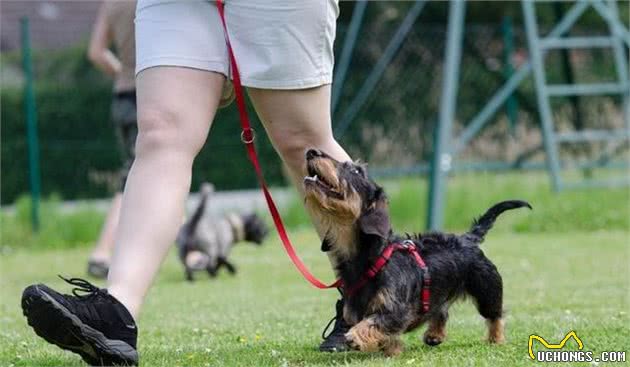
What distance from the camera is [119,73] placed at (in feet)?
28.9

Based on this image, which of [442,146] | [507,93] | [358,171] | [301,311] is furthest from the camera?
[507,93]

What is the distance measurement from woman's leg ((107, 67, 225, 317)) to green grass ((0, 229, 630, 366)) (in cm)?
42

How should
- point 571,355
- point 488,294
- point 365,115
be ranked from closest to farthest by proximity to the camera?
point 571,355
point 488,294
point 365,115

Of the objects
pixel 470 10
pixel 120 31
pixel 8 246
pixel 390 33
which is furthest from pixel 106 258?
pixel 470 10

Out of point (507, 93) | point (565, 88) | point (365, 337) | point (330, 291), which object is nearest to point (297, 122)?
point (365, 337)

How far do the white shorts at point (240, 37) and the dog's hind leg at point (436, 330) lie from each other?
113 cm

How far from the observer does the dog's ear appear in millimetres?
4559

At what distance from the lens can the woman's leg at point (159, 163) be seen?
4371mm

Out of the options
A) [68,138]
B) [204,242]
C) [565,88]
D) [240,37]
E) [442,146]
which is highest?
[240,37]

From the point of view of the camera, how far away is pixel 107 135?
1357cm

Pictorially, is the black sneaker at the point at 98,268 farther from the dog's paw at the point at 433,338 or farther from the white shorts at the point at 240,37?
the white shorts at the point at 240,37

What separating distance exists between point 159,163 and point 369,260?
81 cm

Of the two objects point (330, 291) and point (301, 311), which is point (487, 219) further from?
point (330, 291)

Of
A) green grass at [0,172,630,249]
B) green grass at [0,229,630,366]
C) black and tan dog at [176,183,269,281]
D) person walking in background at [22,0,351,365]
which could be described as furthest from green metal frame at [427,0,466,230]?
person walking in background at [22,0,351,365]
